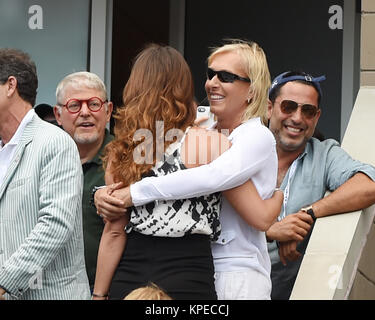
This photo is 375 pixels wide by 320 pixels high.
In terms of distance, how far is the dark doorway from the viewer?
884cm

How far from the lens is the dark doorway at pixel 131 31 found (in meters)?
8.84

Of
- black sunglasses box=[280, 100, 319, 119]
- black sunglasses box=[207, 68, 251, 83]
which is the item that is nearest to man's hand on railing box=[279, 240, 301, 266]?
black sunglasses box=[280, 100, 319, 119]

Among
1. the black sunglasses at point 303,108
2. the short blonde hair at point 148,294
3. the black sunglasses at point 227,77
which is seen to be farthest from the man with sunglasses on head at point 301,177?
the short blonde hair at point 148,294

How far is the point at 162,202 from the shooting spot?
12.6 ft

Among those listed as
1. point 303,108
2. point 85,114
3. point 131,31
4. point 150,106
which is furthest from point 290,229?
point 131,31

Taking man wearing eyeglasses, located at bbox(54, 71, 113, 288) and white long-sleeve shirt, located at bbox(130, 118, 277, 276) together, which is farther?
man wearing eyeglasses, located at bbox(54, 71, 113, 288)

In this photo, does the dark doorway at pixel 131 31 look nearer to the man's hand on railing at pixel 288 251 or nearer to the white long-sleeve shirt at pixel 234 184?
the man's hand on railing at pixel 288 251

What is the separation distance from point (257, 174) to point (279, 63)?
5.59 meters

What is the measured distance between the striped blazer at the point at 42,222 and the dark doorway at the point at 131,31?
4.52m

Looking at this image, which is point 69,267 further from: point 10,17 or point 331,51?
point 331,51

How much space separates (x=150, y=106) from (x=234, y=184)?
0.48 m

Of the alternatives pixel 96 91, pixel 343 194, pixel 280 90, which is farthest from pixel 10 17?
pixel 343 194

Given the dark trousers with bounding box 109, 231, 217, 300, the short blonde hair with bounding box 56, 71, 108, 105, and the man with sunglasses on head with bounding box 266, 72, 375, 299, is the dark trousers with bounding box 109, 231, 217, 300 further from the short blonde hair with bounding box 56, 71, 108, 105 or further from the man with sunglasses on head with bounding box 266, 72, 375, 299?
the short blonde hair with bounding box 56, 71, 108, 105

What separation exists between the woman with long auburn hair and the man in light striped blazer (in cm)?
18
